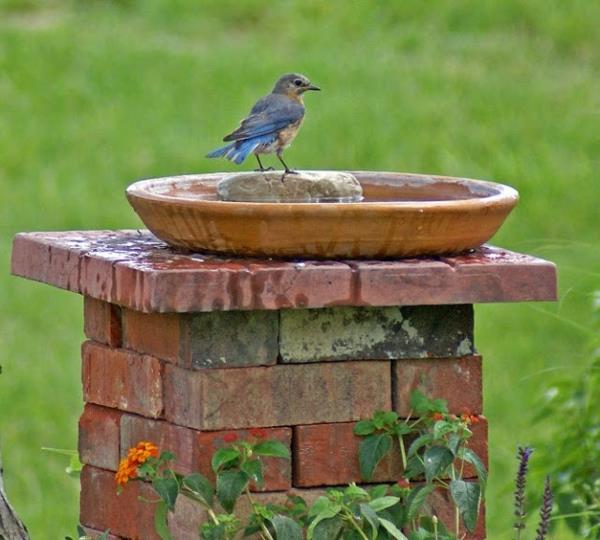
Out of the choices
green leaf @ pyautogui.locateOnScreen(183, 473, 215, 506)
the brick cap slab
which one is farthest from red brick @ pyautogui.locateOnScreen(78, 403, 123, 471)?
green leaf @ pyautogui.locateOnScreen(183, 473, 215, 506)

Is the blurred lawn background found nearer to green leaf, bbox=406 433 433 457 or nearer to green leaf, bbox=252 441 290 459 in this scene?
green leaf, bbox=406 433 433 457

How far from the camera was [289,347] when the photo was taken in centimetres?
306

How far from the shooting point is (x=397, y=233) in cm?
305

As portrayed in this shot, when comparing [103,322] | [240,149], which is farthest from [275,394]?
[240,149]

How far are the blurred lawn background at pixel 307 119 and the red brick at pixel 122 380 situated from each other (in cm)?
340

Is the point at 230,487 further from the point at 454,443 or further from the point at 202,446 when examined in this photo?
the point at 454,443

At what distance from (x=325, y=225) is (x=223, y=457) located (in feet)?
1.47

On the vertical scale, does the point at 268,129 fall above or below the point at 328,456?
above

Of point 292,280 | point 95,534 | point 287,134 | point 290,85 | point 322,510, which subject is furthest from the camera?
point 290,85

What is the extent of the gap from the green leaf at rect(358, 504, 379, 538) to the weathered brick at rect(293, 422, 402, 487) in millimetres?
197

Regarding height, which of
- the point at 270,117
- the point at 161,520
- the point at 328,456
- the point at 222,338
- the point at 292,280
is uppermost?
the point at 270,117

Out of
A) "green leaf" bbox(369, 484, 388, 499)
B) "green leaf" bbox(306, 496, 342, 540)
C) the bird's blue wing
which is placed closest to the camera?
"green leaf" bbox(306, 496, 342, 540)

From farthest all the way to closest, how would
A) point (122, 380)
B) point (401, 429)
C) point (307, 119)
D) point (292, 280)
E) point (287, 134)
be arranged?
point (307, 119), point (287, 134), point (122, 380), point (401, 429), point (292, 280)

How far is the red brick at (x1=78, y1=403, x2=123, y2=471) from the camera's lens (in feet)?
10.9
